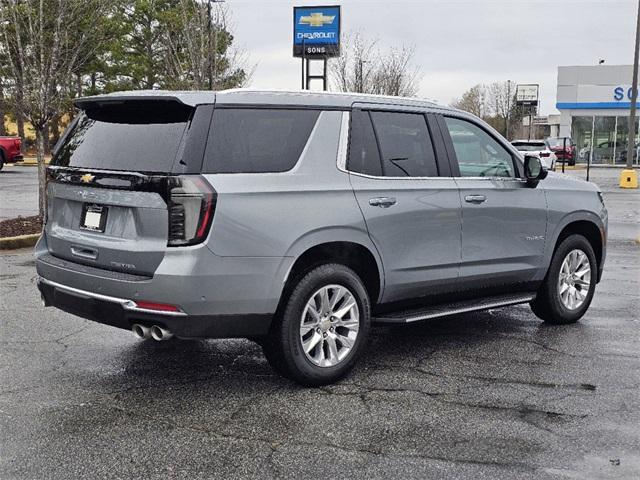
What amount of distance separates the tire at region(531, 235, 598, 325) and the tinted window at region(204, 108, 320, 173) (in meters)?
2.91

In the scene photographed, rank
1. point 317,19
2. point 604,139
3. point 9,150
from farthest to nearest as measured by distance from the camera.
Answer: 1. point 604,139
2. point 317,19
3. point 9,150

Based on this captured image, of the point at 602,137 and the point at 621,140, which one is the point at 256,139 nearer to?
the point at 621,140

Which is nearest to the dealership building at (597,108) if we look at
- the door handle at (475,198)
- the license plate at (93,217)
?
the door handle at (475,198)

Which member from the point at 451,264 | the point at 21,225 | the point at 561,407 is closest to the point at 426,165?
the point at 451,264

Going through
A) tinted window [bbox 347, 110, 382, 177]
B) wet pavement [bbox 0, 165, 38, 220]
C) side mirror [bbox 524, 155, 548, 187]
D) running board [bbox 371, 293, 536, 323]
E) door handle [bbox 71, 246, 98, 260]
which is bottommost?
wet pavement [bbox 0, 165, 38, 220]

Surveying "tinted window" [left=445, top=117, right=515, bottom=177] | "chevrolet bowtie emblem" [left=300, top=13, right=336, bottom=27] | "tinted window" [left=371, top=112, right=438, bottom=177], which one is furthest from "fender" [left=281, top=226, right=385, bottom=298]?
"chevrolet bowtie emblem" [left=300, top=13, right=336, bottom=27]

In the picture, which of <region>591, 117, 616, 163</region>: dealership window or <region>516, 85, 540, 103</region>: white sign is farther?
<region>516, 85, 540, 103</region>: white sign

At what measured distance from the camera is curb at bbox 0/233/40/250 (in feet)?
35.7

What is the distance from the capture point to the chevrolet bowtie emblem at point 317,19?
37.1 metres

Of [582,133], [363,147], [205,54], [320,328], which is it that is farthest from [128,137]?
[582,133]

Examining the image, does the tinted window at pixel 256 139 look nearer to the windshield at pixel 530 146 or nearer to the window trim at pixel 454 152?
the window trim at pixel 454 152

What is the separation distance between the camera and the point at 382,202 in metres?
5.39

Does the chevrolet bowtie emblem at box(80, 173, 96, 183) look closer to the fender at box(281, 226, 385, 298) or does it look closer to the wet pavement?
the fender at box(281, 226, 385, 298)

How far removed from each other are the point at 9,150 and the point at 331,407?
27135mm
